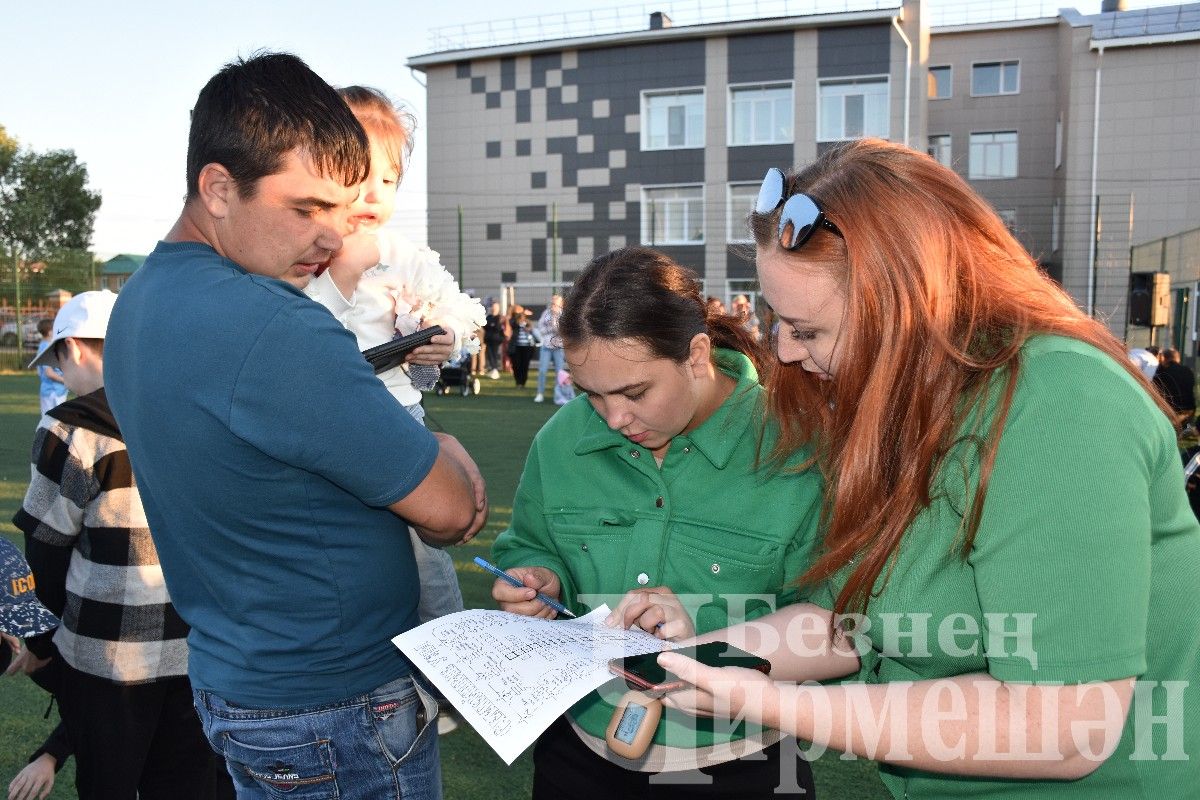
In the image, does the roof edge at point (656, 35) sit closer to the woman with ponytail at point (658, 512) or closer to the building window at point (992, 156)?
the building window at point (992, 156)

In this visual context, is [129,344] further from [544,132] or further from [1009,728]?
[544,132]

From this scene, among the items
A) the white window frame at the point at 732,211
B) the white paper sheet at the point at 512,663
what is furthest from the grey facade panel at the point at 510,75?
the white paper sheet at the point at 512,663

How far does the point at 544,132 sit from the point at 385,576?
2869cm

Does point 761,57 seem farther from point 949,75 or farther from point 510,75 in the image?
point 949,75

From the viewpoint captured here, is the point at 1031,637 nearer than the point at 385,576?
Yes

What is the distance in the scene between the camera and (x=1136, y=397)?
1.21 m

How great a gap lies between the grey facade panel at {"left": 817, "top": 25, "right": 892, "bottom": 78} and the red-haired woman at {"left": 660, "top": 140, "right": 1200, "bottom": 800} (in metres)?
27.1

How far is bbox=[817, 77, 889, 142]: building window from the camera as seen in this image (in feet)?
86.9

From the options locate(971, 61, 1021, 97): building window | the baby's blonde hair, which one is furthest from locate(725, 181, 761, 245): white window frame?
the baby's blonde hair

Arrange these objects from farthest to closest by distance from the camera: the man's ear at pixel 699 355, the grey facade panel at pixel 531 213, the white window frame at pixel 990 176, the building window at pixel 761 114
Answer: the white window frame at pixel 990 176 < the grey facade panel at pixel 531 213 < the building window at pixel 761 114 < the man's ear at pixel 699 355

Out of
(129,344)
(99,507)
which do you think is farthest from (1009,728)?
(99,507)

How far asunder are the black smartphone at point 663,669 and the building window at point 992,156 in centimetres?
3228

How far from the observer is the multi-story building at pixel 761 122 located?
2480 cm

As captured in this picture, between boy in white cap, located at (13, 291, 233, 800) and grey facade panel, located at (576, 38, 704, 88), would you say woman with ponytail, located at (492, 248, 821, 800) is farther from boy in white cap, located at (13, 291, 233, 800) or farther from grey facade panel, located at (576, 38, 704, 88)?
grey facade panel, located at (576, 38, 704, 88)
